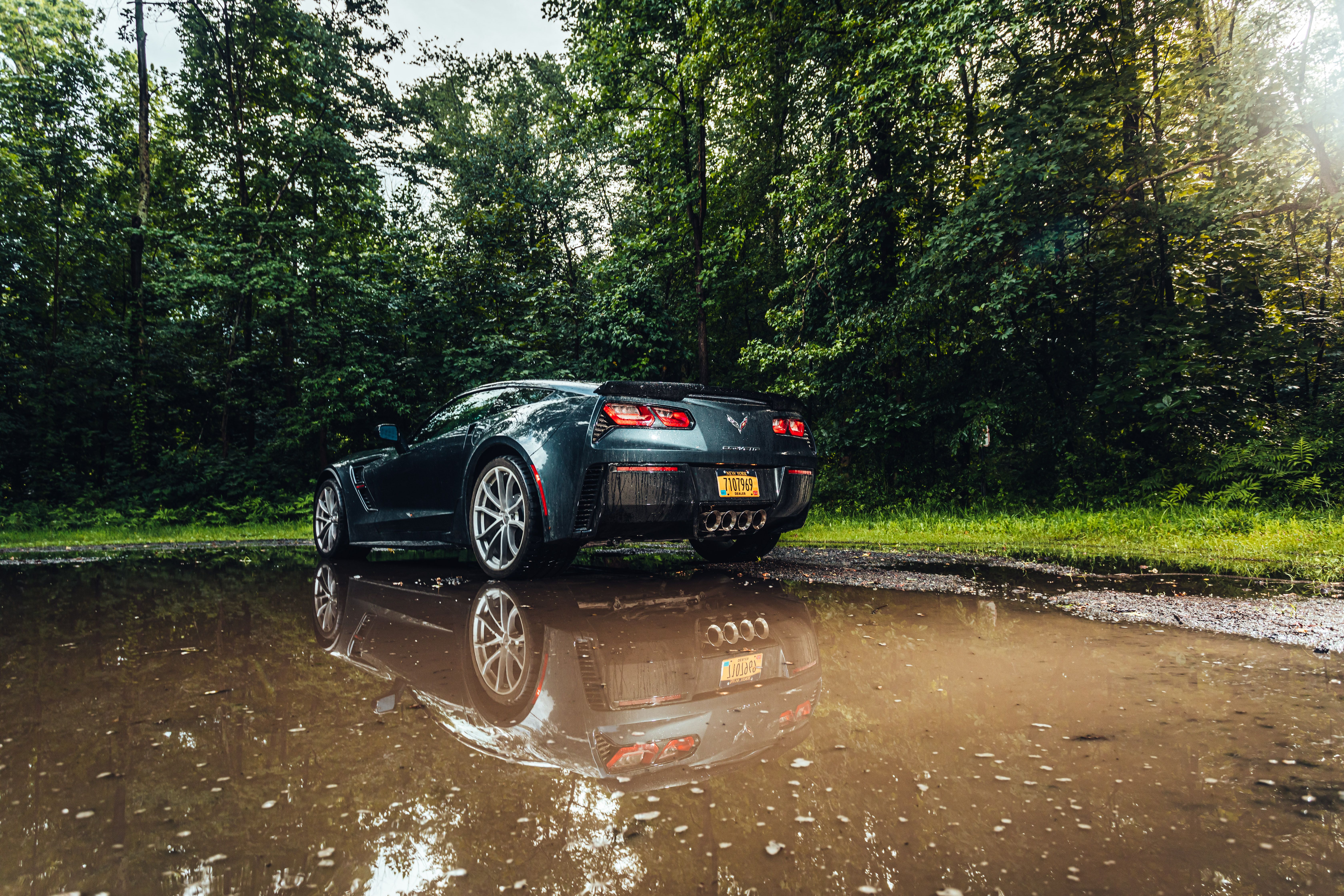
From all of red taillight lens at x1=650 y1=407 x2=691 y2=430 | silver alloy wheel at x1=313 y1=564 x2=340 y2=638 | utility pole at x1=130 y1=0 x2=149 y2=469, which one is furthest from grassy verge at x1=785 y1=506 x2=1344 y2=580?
utility pole at x1=130 y1=0 x2=149 y2=469

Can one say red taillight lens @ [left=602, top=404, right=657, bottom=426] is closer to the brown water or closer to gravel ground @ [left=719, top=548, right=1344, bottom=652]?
the brown water

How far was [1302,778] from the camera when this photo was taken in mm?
1747

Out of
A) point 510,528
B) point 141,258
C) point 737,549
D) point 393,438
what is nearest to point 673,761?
point 510,528

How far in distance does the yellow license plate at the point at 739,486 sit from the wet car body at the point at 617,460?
0.05 ft

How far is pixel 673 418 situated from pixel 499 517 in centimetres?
142

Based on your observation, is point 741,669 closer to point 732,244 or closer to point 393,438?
point 393,438

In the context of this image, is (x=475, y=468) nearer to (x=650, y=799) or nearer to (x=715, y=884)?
(x=650, y=799)

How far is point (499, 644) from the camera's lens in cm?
323

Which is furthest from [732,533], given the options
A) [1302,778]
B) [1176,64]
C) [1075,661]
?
[1176,64]

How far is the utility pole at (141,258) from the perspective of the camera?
578 inches

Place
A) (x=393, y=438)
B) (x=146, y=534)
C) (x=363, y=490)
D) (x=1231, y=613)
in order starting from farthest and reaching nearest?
(x=146, y=534)
(x=363, y=490)
(x=393, y=438)
(x=1231, y=613)

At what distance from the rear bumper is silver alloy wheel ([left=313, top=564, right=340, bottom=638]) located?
142 cm

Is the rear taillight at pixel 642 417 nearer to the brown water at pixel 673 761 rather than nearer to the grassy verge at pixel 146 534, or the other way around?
the brown water at pixel 673 761

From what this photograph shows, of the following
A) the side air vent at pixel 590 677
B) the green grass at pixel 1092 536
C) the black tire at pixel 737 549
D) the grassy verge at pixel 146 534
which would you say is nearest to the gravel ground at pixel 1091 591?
the black tire at pixel 737 549
